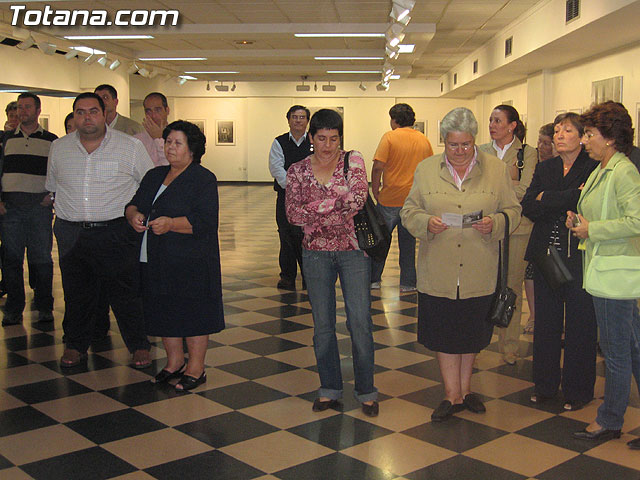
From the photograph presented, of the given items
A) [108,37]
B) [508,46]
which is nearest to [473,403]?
[508,46]

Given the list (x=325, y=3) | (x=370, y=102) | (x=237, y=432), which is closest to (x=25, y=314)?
(x=237, y=432)

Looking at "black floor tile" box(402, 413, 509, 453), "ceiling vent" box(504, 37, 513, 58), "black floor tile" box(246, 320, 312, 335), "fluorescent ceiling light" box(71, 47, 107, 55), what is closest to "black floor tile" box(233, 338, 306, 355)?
"black floor tile" box(246, 320, 312, 335)

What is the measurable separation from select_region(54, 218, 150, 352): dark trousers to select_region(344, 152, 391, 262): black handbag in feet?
5.52

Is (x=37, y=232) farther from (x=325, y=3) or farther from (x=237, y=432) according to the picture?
(x=325, y=3)

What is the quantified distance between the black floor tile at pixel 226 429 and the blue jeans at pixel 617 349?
1703 millimetres

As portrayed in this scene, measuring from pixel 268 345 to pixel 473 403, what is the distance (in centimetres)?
199

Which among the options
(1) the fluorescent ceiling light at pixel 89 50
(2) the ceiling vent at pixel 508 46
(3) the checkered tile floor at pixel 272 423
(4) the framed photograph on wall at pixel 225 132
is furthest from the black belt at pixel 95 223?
(4) the framed photograph on wall at pixel 225 132

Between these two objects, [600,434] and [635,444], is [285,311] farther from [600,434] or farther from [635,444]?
[635,444]

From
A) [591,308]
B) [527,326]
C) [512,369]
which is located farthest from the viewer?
[527,326]

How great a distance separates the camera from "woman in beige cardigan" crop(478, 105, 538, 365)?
5023 millimetres

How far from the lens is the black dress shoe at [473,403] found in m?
4.14

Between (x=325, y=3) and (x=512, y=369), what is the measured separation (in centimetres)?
988

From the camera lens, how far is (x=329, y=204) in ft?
12.8

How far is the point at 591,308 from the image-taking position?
4.12 metres
